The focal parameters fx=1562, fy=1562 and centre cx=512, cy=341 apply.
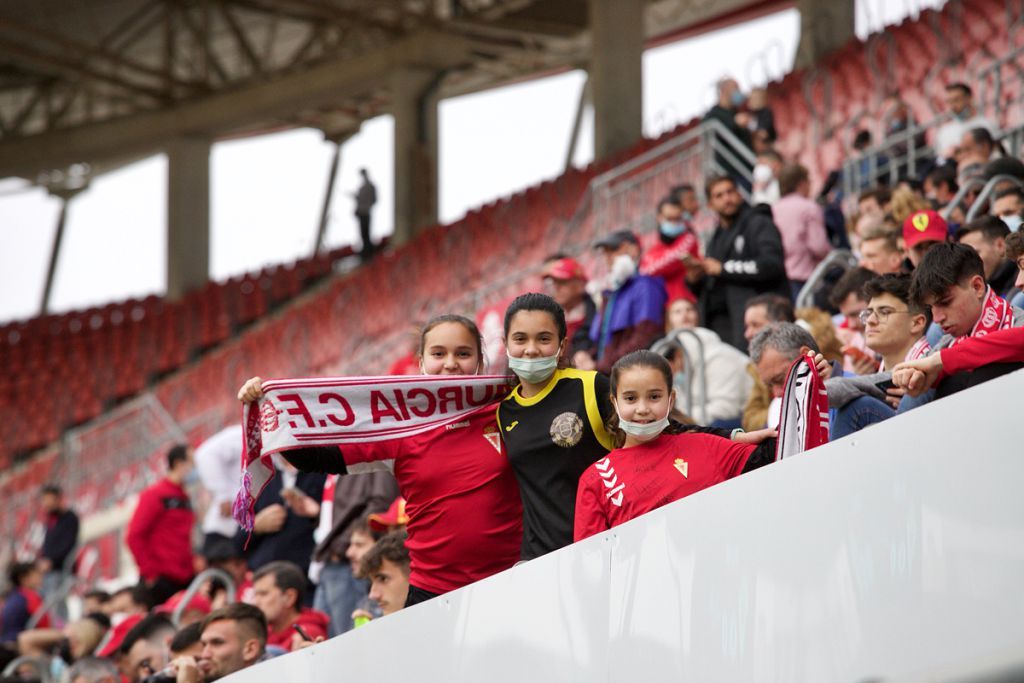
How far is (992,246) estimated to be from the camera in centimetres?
488

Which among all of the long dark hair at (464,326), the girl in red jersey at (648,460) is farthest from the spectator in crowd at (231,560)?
the girl in red jersey at (648,460)

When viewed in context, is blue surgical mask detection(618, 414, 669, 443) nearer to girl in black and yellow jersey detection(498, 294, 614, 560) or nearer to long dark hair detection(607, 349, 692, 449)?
long dark hair detection(607, 349, 692, 449)

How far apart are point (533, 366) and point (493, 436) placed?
0.32m

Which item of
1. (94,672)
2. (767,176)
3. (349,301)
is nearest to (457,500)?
(94,672)

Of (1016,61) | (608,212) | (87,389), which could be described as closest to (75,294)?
(87,389)

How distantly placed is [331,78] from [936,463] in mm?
19036

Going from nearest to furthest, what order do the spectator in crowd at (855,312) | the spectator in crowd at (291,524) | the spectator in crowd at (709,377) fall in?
the spectator in crowd at (855,312)
the spectator in crowd at (709,377)
the spectator in crowd at (291,524)

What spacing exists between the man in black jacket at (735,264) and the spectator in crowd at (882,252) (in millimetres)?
1174

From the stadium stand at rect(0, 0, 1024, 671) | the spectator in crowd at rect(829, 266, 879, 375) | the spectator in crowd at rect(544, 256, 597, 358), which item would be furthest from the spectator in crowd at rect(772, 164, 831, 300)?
the spectator in crowd at rect(829, 266, 879, 375)

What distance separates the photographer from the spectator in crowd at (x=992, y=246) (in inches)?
192

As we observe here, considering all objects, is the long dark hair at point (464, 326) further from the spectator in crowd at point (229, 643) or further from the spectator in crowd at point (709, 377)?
the spectator in crowd at point (709, 377)

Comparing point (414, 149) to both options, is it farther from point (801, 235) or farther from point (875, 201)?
point (875, 201)

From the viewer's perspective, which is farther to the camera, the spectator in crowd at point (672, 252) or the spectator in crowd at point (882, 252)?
the spectator in crowd at point (672, 252)

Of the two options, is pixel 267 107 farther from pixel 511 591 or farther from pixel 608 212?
pixel 511 591
